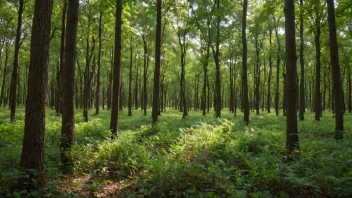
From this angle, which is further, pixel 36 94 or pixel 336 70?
pixel 336 70

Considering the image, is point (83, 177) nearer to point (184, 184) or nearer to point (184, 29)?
point (184, 184)

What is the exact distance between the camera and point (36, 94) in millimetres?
4402

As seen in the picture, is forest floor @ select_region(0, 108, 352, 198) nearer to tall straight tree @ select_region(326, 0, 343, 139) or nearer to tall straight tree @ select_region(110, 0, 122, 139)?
tall straight tree @ select_region(326, 0, 343, 139)

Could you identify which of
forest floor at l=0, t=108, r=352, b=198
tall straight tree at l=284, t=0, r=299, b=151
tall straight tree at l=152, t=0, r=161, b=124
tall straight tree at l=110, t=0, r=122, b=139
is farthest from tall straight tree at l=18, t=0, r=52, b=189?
tall straight tree at l=152, t=0, r=161, b=124

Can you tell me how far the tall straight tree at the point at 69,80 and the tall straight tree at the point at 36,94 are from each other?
199 cm

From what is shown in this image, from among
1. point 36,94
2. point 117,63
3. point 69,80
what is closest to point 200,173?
point 36,94

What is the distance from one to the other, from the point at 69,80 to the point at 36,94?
236cm

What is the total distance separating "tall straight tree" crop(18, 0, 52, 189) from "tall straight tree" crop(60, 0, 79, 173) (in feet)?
6.54

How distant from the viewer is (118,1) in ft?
A: 32.2

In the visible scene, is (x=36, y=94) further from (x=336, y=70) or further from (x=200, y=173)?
(x=336, y=70)

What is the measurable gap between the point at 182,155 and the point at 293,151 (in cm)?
327

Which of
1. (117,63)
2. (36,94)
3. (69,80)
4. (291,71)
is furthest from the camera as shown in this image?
(117,63)

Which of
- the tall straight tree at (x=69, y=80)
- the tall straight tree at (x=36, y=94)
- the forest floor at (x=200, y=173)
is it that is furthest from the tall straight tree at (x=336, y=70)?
the tall straight tree at (x=36, y=94)

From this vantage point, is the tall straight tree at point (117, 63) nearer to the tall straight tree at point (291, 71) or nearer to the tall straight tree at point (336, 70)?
the tall straight tree at point (291, 71)
